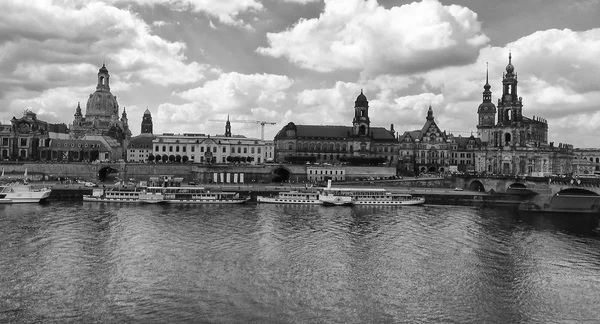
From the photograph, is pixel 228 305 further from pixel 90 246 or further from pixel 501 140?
pixel 501 140

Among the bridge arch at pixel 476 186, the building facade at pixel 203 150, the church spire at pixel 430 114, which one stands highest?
the church spire at pixel 430 114

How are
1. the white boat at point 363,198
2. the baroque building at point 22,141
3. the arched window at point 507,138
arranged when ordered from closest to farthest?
the white boat at point 363,198 < the arched window at point 507,138 < the baroque building at point 22,141

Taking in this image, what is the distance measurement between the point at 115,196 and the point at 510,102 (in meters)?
89.3

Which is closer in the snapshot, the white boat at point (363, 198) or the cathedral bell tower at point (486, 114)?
the white boat at point (363, 198)

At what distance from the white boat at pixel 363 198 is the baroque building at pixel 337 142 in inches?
1640

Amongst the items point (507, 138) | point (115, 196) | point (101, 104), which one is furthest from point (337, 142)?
point (101, 104)

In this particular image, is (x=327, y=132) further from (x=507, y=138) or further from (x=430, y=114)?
(x=507, y=138)

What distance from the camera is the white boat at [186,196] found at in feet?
Result: 247

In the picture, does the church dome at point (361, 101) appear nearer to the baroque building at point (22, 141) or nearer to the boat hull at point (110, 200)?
the boat hull at point (110, 200)

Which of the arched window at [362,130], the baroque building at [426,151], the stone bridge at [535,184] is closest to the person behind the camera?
the stone bridge at [535,184]

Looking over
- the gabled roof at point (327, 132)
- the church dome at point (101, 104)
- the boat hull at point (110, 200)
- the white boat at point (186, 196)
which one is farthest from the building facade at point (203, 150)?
the church dome at point (101, 104)

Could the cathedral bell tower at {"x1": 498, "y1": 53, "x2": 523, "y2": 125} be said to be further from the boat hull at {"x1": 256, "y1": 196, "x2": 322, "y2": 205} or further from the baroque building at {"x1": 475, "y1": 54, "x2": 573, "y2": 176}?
the boat hull at {"x1": 256, "y1": 196, "x2": 322, "y2": 205}

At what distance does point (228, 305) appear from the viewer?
2828cm

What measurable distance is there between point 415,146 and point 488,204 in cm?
4988
